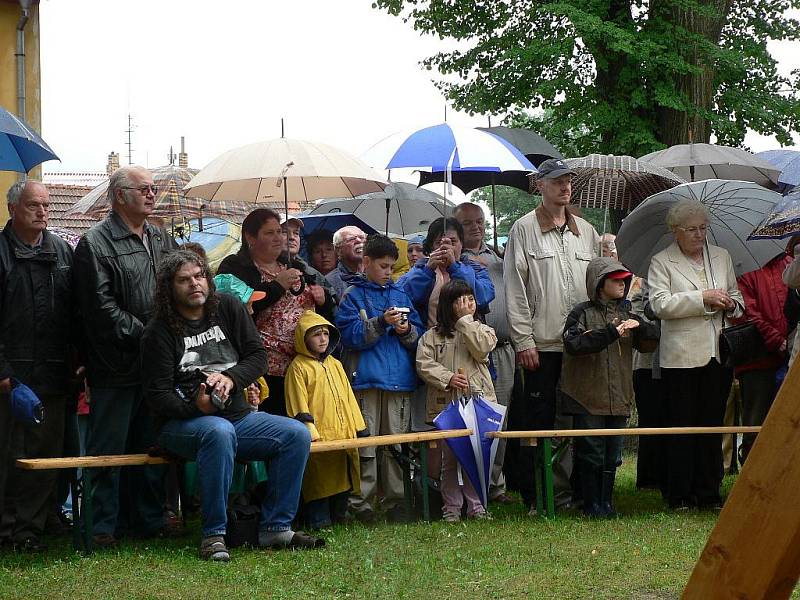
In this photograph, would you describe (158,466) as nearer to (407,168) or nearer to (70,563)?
(70,563)

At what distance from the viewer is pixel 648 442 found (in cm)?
968

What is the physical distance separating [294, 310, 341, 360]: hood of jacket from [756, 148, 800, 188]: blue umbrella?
361 cm

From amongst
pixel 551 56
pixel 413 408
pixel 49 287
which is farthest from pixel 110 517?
pixel 551 56

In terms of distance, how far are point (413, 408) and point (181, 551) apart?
7.17 ft

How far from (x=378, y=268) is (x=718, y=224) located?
103 inches

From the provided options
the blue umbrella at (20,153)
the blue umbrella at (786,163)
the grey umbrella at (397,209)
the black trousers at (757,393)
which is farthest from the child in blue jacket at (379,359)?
the grey umbrella at (397,209)

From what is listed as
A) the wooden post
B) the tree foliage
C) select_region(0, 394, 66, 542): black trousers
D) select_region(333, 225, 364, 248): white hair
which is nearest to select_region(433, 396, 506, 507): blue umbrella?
select_region(333, 225, 364, 248): white hair

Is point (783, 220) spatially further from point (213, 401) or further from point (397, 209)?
point (397, 209)

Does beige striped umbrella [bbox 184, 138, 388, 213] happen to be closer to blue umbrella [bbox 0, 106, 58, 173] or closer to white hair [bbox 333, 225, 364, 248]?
white hair [bbox 333, 225, 364, 248]

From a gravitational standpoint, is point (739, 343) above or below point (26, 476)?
above

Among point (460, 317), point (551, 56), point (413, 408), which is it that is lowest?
point (413, 408)

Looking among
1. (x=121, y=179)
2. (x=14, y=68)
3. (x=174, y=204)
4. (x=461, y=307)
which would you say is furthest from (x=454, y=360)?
(x=14, y=68)

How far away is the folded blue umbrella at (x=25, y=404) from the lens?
668 cm

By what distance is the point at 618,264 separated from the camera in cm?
812
